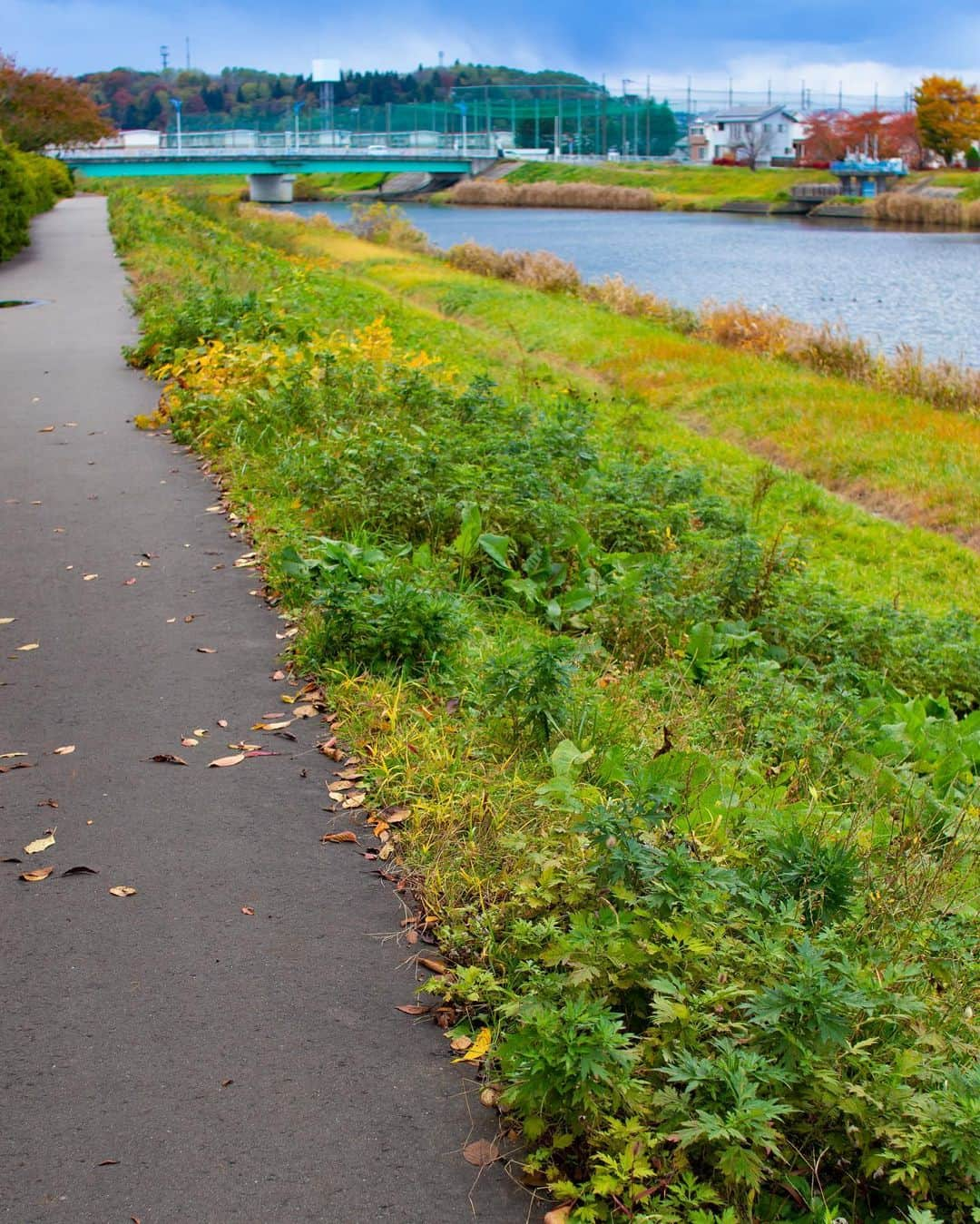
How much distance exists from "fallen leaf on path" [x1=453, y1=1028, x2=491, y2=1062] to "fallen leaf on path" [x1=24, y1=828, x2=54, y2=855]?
72.2 inches

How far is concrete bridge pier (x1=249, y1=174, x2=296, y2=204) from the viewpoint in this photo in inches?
3573

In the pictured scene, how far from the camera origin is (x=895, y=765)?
18.3 ft

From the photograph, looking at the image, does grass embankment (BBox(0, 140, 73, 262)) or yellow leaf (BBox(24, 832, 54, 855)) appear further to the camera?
grass embankment (BBox(0, 140, 73, 262))

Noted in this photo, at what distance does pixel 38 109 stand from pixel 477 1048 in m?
63.7

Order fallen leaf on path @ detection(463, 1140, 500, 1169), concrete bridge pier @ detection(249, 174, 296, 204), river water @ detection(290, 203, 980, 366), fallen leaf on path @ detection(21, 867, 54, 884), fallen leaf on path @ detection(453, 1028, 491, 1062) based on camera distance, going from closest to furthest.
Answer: fallen leaf on path @ detection(463, 1140, 500, 1169)
fallen leaf on path @ detection(453, 1028, 491, 1062)
fallen leaf on path @ detection(21, 867, 54, 884)
river water @ detection(290, 203, 980, 366)
concrete bridge pier @ detection(249, 174, 296, 204)

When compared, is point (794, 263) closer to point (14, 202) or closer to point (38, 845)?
point (14, 202)

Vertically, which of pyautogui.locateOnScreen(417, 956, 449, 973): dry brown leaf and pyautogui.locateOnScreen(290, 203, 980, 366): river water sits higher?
pyautogui.locateOnScreen(290, 203, 980, 366): river water

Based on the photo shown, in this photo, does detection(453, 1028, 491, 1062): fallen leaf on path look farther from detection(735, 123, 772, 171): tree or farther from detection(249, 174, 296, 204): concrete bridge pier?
detection(735, 123, 772, 171): tree

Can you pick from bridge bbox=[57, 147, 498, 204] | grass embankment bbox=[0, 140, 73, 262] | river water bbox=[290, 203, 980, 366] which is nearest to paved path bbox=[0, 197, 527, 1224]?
river water bbox=[290, 203, 980, 366]

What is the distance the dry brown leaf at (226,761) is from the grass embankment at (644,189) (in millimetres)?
85524

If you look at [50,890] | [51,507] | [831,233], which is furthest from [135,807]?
[831,233]

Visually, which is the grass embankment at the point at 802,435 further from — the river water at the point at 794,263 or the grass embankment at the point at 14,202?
the grass embankment at the point at 14,202

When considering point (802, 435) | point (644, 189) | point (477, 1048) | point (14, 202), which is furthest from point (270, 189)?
point (477, 1048)

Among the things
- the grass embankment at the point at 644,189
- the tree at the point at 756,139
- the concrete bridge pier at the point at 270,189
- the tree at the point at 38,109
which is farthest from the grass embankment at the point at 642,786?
the tree at the point at 756,139
